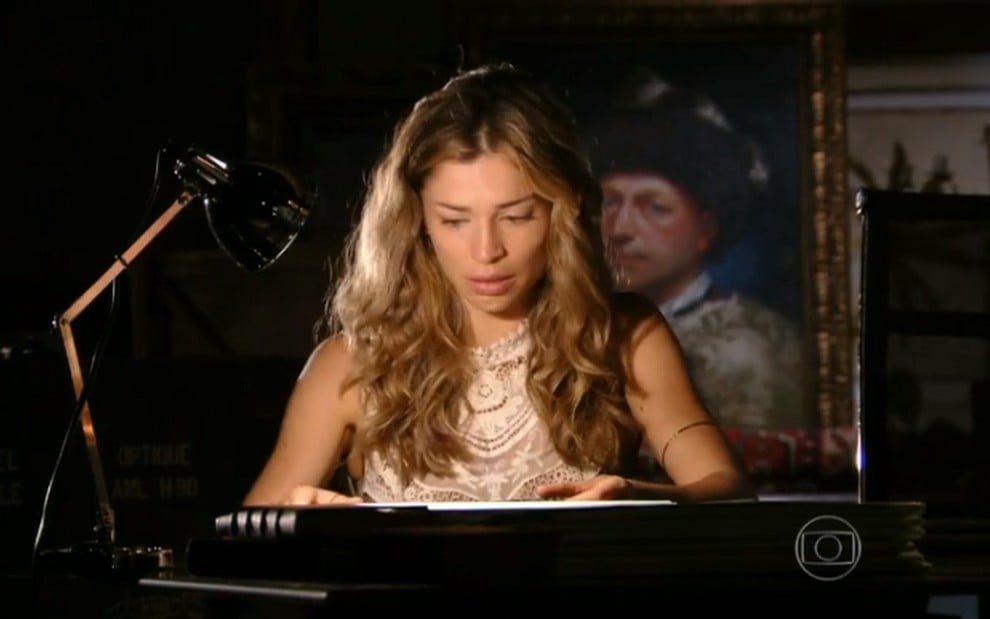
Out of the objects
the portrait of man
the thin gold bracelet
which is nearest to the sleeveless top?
the thin gold bracelet

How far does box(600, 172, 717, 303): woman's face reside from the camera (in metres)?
3.96

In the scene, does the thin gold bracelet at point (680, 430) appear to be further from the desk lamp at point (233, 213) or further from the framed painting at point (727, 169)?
the framed painting at point (727, 169)

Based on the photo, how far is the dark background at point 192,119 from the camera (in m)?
3.39

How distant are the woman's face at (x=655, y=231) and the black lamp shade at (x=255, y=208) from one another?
71.2 inches

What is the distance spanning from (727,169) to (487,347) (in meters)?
1.65

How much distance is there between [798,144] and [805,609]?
2.98 metres

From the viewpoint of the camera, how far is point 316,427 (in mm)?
2406

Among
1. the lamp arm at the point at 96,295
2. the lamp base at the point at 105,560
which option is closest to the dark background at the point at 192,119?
the lamp arm at the point at 96,295

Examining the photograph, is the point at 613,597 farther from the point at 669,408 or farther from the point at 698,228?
the point at 698,228

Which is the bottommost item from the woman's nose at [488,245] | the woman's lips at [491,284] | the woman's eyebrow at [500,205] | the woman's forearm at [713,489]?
the woman's forearm at [713,489]

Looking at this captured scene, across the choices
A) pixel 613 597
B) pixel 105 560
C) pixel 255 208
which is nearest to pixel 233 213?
pixel 255 208

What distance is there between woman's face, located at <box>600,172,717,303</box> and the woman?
1.49 metres

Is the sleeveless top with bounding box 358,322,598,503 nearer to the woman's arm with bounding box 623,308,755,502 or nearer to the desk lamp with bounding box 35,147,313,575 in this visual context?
the woman's arm with bounding box 623,308,755,502

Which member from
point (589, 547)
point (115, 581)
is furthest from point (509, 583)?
point (115, 581)
